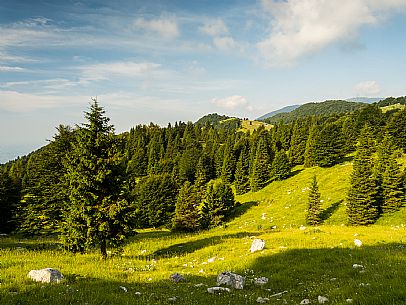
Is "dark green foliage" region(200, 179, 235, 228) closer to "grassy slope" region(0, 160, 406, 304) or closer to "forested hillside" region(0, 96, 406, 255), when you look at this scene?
"forested hillside" region(0, 96, 406, 255)

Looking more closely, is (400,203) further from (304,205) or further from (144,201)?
(144,201)

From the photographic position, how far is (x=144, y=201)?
83.4 metres

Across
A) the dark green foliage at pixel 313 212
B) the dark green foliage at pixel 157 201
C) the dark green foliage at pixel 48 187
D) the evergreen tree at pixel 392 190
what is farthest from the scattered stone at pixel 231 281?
the dark green foliage at pixel 157 201

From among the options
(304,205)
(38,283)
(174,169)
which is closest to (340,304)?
(38,283)

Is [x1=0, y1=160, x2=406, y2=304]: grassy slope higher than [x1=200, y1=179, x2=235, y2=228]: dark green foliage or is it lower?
higher

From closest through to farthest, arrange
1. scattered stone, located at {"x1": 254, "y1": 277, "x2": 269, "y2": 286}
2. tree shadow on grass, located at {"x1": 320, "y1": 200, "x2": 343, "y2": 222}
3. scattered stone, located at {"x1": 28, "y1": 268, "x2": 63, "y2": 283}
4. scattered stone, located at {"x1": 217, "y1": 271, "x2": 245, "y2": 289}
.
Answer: scattered stone, located at {"x1": 28, "y1": 268, "x2": 63, "y2": 283}
scattered stone, located at {"x1": 217, "y1": 271, "x2": 245, "y2": 289}
scattered stone, located at {"x1": 254, "y1": 277, "x2": 269, "y2": 286}
tree shadow on grass, located at {"x1": 320, "y1": 200, "x2": 343, "y2": 222}

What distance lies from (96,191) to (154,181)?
66186 millimetres

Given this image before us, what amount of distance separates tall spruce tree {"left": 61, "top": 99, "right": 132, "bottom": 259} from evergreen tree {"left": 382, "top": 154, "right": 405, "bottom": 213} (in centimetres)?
4865

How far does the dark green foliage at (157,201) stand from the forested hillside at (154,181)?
0.28 m

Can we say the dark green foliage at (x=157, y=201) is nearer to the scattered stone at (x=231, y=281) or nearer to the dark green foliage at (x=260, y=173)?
the dark green foliage at (x=260, y=173)

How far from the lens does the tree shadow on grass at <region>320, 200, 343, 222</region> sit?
5638cm

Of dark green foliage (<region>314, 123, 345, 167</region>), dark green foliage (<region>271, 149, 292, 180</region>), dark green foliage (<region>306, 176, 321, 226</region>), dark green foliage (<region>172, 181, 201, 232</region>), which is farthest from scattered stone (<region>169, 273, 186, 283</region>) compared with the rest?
dark green foliage (<region>271, 149, 292, 180</region>)

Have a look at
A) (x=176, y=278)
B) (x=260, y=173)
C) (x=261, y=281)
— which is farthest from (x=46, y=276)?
(x=260, y=173)

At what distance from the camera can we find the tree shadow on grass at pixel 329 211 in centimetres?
5638
